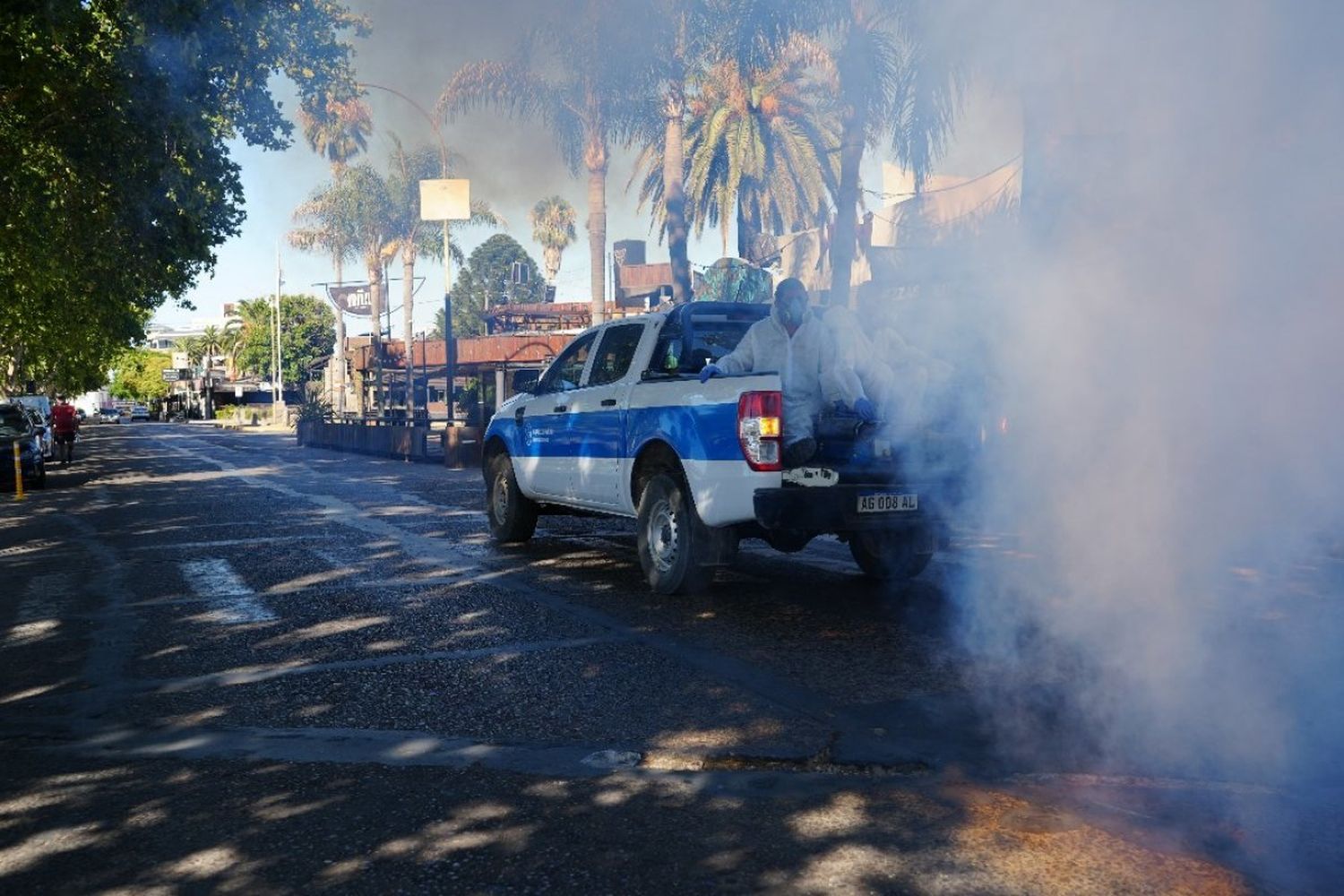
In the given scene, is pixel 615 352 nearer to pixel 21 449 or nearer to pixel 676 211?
pixel 21 449

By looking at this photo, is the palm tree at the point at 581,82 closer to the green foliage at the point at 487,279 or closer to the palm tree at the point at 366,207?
the palm tree at the point at 366,207

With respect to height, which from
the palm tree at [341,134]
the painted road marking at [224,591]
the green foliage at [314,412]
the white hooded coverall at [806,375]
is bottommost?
the painted road marking at [224,591]

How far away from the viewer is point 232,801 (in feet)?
13.4

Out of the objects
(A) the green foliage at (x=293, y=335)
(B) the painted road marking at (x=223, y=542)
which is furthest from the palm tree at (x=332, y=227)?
(B) the painted road marking at (x=223, y=542)

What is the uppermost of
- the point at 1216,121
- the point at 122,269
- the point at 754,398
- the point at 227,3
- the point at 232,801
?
the point at 227,3

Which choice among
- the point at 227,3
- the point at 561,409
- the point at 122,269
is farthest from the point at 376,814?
the point at 122,269

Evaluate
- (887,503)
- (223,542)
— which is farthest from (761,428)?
(223,542)

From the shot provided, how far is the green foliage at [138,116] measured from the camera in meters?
14.1

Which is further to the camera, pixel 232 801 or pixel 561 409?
pixel 561 409

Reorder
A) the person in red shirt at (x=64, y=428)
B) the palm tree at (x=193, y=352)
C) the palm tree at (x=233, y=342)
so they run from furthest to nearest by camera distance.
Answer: the palm tree at (x=193, y=352) < the palm tree at (x=233, y=342) < the person in red shirt at (x=64, y=428)

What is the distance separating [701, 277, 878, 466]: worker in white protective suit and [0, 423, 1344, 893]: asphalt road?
3.51 feet

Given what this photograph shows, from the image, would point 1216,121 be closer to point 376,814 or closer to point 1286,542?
point 1286,542

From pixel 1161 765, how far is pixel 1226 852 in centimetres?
77

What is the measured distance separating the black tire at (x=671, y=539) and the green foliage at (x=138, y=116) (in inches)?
274
